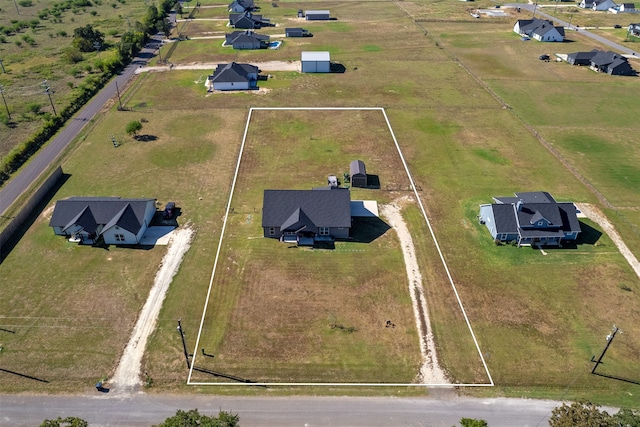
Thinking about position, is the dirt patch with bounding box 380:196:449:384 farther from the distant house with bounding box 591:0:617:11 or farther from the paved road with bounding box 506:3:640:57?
the distant house with bounding box 591:0:617:11

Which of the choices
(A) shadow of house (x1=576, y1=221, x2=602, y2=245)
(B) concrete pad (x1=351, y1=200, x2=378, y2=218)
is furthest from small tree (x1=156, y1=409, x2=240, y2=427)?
(A) shadow of house (x1=576, y1=221, x2=602, y2=245)

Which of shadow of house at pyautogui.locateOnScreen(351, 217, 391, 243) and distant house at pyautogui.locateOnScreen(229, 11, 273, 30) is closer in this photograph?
shadow of house at pyautogui.locateOnScreen(351, 217, 391, 243)

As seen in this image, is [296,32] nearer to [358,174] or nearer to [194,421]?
[358,174]

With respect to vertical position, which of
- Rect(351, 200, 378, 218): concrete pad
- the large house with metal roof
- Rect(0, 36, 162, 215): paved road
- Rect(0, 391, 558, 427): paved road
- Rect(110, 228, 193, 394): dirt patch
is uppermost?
the large house with metal roof

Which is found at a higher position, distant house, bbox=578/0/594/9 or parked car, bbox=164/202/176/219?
distant house, bbox=578/0/594/9

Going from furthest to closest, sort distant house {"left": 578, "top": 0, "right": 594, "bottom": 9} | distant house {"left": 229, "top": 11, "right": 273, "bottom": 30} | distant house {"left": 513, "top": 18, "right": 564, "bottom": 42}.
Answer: distant house {"left": 578, "top": 0, "right": 594, "bottom": 9}
distant house {"left": 229, "top": 11, "right": 273, "bottom": 30}
distant house {"left": 513, "top": 18, "right": 564, "bottom": 42}

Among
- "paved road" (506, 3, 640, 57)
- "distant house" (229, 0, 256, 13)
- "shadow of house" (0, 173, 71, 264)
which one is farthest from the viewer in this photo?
"distant house" (229, 0, 256, 13)
